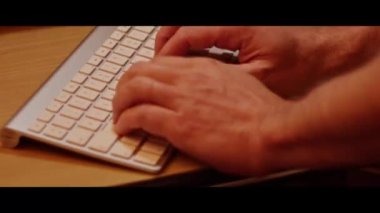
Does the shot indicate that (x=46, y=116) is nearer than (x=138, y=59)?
Yes

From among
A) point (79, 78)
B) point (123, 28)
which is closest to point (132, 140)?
point (79, 78)

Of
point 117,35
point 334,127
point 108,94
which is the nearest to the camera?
point 334,127

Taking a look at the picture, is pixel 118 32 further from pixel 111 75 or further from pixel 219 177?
pixel 219 177

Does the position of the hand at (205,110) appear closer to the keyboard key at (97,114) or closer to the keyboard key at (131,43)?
the keyboard key at (97,114)

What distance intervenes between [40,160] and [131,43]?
8.6 inches

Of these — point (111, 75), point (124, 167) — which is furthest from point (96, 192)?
point (111, 75)

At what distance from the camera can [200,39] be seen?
0.71m

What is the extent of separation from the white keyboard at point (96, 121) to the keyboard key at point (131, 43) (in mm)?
20

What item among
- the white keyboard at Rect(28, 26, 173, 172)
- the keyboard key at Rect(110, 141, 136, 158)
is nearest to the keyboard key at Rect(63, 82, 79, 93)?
the white keyboard at Rect(28, 26, 173, 172)

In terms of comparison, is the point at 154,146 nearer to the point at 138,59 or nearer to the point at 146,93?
the point at 146,93

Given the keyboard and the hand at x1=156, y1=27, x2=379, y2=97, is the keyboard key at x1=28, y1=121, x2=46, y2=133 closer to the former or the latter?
the keyboard

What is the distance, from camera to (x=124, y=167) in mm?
611

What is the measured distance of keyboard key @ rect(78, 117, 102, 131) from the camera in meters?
0.64
